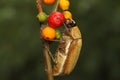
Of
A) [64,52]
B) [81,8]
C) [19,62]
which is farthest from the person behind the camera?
[19,62]

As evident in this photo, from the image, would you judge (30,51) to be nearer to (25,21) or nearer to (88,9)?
(25,21)

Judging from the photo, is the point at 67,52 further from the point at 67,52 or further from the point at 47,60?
the point at 47,60

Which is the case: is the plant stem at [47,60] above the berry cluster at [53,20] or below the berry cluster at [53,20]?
below

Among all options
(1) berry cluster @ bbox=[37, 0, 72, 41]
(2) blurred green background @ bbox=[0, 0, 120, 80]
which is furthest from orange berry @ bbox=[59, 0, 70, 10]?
(2) blurred green background @ bbox=[0, 0, 120, 80]

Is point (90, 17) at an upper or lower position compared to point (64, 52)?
lower

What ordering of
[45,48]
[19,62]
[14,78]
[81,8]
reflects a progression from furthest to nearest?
[14,78]
[19,62]
[81,8]
[45,48]

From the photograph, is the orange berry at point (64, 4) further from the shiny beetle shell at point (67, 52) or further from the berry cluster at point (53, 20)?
the shiny beetle shell at point (67, 52)

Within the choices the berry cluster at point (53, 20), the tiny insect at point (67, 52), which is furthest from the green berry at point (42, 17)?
the tiny insect at point (67, 52)

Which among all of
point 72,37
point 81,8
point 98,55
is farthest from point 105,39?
point 72,37
